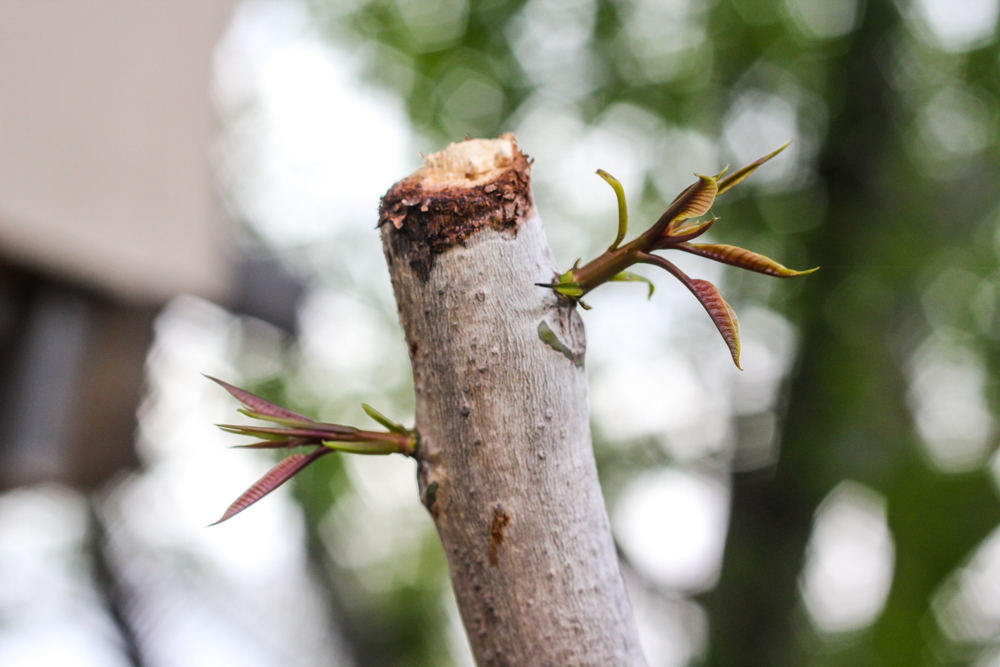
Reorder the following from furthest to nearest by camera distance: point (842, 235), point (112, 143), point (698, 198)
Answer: point (842, 235), point (112, 143), point (698, 198)

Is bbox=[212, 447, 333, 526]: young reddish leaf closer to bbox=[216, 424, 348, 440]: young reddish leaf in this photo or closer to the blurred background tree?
bbox=[216, 424, 348, 440]: young reddish leaf

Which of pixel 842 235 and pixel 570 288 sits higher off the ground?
pixel 842 235

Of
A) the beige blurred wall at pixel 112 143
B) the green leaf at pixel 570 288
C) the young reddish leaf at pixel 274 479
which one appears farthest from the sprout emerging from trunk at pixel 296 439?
the beige blurred wall at pixel 112 143

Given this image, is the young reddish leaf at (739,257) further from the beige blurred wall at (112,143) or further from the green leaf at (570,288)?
the beige blurred wall at (112,143)

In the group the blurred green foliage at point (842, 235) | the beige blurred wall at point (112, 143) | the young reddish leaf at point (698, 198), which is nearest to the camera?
the young reddish leaf at point (698, 198)

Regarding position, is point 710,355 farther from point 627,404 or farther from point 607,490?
point 607,490

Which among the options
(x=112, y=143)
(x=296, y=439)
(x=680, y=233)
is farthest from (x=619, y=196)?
(x=112, y=143)

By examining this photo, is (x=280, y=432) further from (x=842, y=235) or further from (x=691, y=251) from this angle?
(x=842, y=235)
